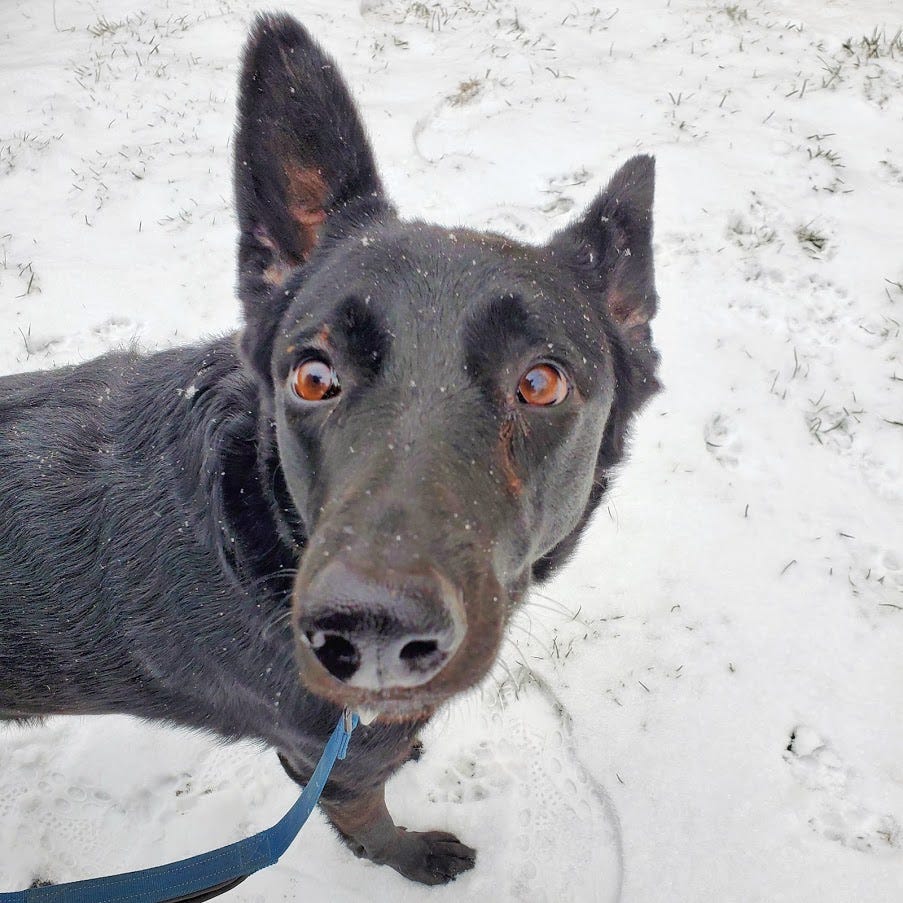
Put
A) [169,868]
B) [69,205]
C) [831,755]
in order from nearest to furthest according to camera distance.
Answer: [169,868] → [831,755] → [69,205]

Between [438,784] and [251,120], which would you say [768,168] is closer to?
[251,120]

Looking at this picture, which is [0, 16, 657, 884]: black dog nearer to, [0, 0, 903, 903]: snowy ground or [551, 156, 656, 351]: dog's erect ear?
[551, 156, 656, 351]: dog's erect ear

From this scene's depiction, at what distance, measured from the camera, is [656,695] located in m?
2.81

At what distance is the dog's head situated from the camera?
1116 millimetres

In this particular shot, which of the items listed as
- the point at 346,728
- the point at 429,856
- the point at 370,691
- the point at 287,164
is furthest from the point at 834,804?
the point at 287,164

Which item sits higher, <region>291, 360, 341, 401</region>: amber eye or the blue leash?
<region>291, 360, 341, 401</region>: amber eye

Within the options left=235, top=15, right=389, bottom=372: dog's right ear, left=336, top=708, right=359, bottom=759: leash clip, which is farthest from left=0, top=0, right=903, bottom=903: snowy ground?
left=235, top=15, right=389, bottom=372: dog's right ear

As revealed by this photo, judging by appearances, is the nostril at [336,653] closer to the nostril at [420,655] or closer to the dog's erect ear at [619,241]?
the nostril at [420,655]

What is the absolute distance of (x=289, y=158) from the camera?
1.89 meters

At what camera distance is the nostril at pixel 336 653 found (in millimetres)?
1079

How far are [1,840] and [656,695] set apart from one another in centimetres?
286

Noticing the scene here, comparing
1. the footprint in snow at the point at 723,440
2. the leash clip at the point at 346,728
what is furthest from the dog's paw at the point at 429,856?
the footprint in snow at the point at 723,440

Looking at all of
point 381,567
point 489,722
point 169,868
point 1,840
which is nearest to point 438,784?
point 489,722

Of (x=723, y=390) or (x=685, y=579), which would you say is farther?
(x=723, y=390)
